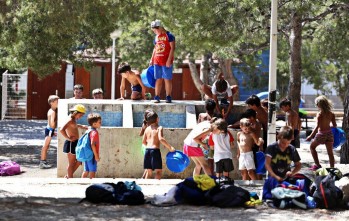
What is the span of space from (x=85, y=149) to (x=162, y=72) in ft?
9.53

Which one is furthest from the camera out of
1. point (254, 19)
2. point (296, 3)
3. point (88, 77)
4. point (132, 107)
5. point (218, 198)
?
point (88, 77)

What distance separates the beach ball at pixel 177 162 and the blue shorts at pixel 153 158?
0.50 ft

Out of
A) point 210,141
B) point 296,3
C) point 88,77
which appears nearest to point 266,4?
point 296,3

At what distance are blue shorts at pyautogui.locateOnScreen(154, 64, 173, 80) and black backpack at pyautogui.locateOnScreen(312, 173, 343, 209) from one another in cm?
520

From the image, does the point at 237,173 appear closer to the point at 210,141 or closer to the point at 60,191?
the point at 210,141

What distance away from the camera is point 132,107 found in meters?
14.1

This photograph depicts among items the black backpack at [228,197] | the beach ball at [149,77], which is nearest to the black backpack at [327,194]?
the black backpack at [228,197]

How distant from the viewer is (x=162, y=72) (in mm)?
14062

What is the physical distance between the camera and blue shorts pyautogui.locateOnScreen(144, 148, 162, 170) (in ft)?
40.0

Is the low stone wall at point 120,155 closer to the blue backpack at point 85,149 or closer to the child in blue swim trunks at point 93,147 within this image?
the child in blue swim trunks at point 93,147

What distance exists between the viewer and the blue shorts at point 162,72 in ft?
45.9

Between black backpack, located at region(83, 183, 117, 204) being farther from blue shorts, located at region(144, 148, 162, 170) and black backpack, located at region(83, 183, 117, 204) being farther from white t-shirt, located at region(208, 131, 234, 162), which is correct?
blue shorts, located at region(144, 148, 162, 170)

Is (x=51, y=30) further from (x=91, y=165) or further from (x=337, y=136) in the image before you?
(x=337, y=136)

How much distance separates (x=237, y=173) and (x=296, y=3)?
4563 mm
